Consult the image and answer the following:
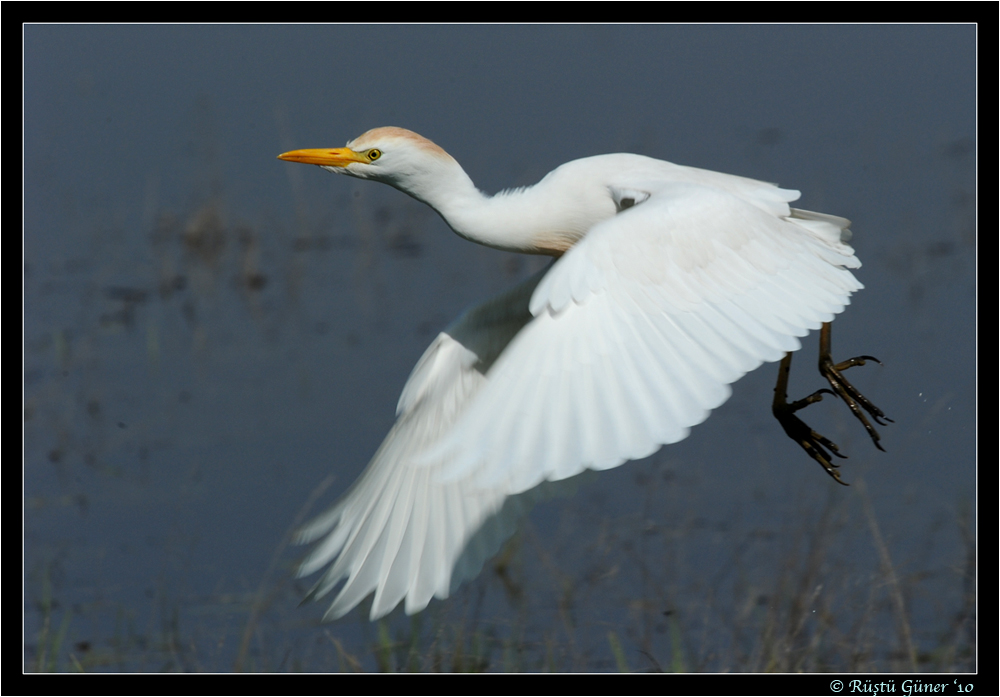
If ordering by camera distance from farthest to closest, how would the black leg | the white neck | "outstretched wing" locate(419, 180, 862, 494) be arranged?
1. the black leg
2. the white neck
3. "outstretched wing" locate(419, 180, 862, 494)

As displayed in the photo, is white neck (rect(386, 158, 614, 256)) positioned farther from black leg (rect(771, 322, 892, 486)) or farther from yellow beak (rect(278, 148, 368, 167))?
black leg (rect(771, 322, 892, 486))

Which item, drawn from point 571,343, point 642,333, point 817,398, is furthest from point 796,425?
point 571,343

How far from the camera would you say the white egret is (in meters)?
2.48

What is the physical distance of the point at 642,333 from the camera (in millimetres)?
2688

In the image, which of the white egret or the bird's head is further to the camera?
the bird's head

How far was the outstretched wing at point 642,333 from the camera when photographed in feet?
7.99

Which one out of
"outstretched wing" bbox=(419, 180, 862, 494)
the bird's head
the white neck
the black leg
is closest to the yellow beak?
the bird's head

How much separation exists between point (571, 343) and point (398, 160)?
1216 mm

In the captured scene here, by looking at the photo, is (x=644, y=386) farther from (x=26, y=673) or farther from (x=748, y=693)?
(x=26, y=673)

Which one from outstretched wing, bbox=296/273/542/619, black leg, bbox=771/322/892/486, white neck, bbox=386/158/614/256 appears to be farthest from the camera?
black leg, bbox=771/322/892/486

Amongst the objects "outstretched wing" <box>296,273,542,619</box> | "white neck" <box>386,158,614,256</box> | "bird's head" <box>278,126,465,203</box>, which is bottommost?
"outstretched wing" <box>296,273,542,619</box>

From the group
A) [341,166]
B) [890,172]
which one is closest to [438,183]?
[341,166]

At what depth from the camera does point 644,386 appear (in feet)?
8.28

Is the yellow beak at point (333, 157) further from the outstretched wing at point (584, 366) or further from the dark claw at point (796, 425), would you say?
the dark claw at point (796, 425)
